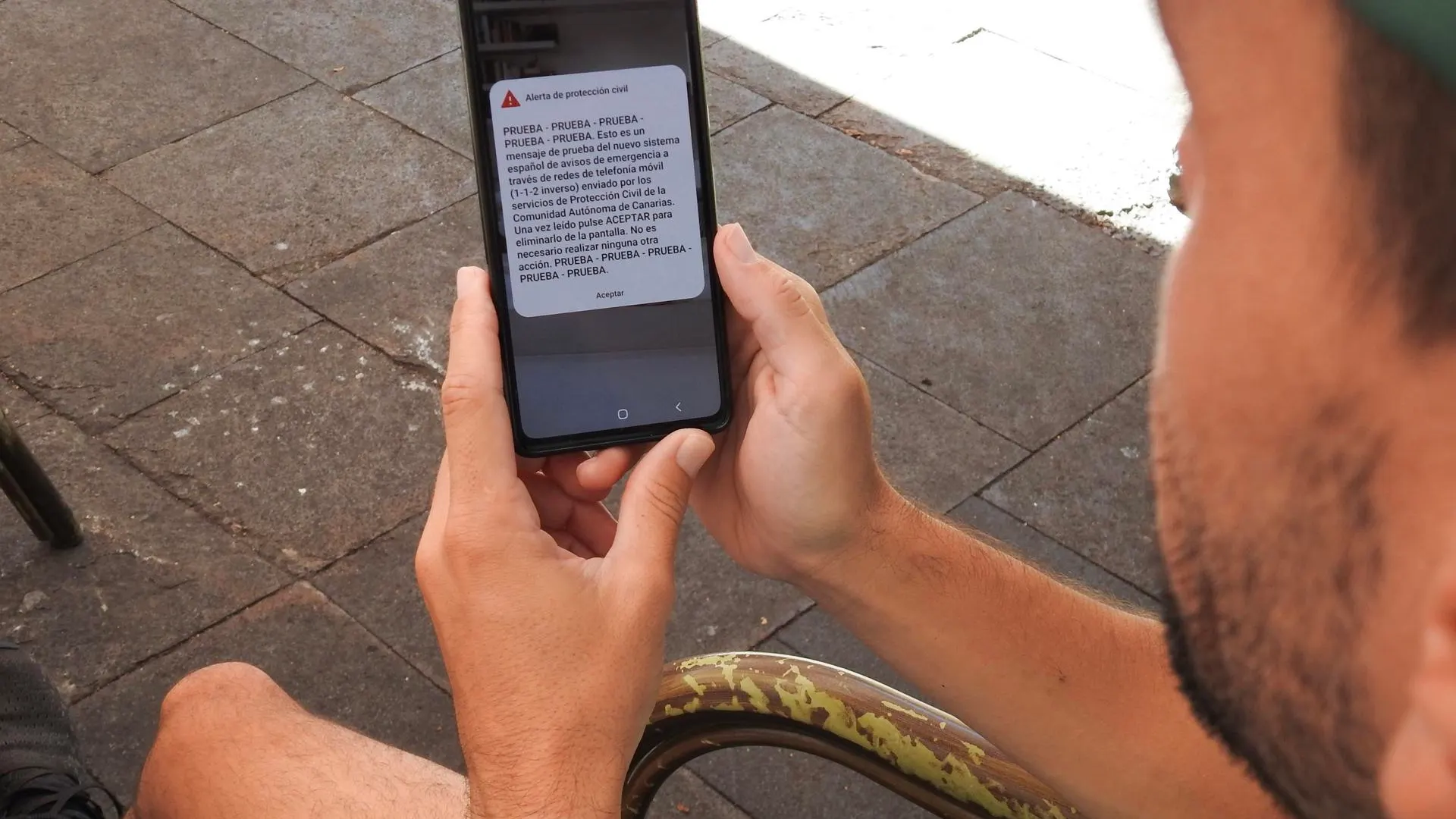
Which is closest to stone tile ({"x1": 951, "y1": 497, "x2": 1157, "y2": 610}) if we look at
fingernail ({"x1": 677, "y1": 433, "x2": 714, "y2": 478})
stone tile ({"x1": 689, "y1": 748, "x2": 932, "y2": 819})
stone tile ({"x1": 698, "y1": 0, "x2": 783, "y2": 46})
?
stone tile ({"x1": 689, "y1": 748, "x2": 932, "y2": 819})

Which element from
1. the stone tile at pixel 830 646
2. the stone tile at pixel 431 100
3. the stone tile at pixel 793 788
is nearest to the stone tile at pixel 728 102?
the stone tile at pixel 431 100

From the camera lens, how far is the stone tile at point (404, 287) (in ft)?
11.2

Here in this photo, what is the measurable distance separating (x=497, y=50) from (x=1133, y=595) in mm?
1886

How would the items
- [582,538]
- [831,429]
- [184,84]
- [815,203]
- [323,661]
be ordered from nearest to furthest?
[831,429] < [582,538] < [323,661] < [815,203] < [184,84]

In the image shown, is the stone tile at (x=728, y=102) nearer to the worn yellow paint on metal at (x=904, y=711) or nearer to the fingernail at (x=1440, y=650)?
the worn yellow paint on metal at (x=904, y=711)

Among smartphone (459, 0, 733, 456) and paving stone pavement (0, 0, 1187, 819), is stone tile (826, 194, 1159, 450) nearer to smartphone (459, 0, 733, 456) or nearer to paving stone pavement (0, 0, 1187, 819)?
paving stone pavement (0, 0, 1187, 819)

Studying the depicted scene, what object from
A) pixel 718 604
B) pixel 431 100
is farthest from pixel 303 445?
pixel 431 100

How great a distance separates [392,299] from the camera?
351 centimetres

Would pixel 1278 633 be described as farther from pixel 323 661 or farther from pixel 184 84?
pixel 184 84

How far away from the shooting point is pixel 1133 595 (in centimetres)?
281

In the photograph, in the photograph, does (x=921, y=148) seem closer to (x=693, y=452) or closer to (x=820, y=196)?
(x=820, y=196)

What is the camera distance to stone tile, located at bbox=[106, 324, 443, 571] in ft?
9.74

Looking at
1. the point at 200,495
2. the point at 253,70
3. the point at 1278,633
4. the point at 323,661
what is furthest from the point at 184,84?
the point at 1278,633

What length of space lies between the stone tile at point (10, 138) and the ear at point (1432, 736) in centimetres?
415
